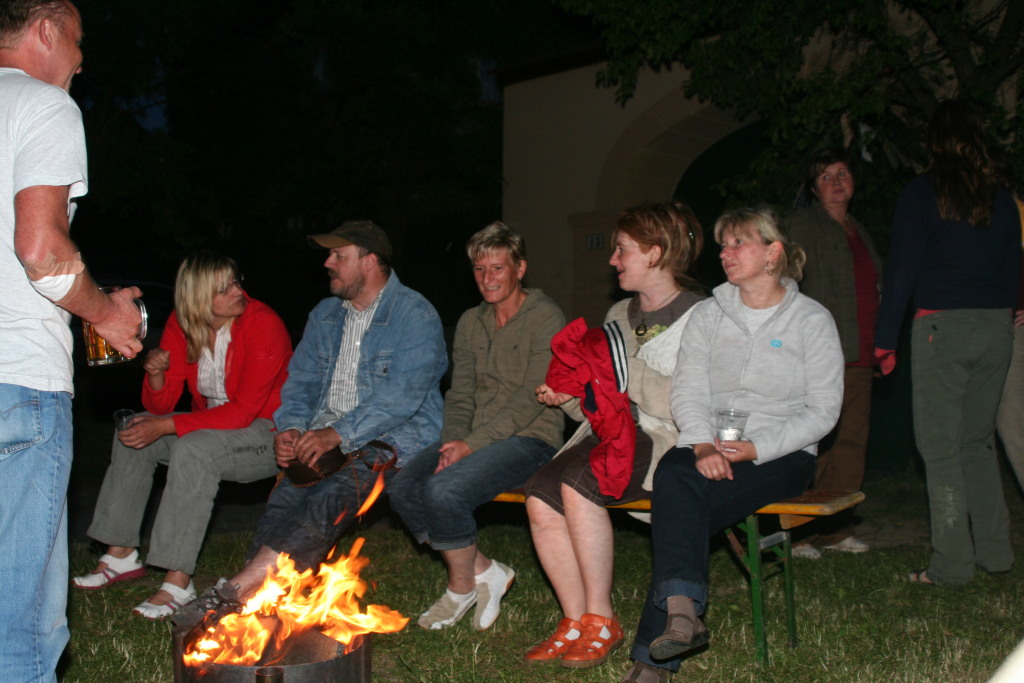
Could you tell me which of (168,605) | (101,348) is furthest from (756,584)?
(168,605)

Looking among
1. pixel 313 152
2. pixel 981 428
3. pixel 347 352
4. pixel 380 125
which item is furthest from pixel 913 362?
pixel 313 152

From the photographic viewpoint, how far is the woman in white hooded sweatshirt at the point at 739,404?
3521mm

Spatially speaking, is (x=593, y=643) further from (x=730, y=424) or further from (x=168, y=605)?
(x=168, y=605)

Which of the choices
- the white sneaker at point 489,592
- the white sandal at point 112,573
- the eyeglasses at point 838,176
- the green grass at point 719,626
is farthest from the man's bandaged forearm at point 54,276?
the eyeglasses at point 838,176

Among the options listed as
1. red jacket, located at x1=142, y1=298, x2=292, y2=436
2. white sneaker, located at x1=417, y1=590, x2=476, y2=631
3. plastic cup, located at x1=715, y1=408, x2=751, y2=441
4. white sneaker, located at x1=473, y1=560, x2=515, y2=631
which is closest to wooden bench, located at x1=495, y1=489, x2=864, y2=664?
plastic cup, located at x1=715, y1=408, x2=751, y2=441

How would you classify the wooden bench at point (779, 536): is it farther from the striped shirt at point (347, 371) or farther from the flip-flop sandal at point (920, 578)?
the striped shirt at point (347, 371)

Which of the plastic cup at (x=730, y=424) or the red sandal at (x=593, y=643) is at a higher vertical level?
the plastic cup at (x=730, y=424)

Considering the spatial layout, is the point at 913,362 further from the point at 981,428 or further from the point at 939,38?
the point at 939,38

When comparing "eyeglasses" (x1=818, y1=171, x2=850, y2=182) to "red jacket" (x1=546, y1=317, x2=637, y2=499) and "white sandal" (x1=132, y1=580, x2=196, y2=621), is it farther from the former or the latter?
"white sandal" (x1=132, y1=580, x2=196, y2=621)

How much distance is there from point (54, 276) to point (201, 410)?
2911 millimetres

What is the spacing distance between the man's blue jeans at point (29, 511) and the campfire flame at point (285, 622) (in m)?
0.48

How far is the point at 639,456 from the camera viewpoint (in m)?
4.08

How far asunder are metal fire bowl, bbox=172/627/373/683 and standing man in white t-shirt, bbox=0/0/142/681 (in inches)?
16.2

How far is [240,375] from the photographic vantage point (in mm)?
5027
